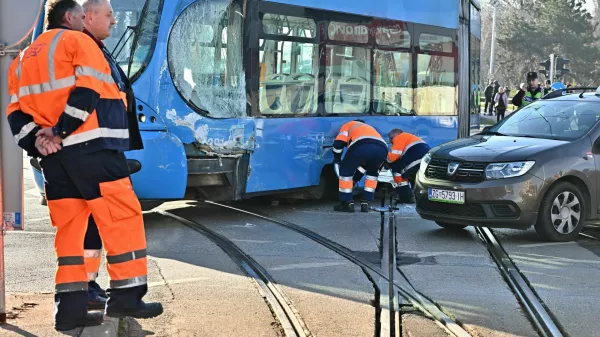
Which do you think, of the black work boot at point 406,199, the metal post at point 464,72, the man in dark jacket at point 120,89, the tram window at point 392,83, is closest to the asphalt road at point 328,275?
the man in dark jacket at point 120,89

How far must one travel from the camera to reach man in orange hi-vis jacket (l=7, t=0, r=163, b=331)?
4.89 meters

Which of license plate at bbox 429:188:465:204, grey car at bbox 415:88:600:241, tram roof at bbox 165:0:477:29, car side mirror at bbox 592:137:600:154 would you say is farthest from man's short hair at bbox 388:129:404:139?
car side mirror at bbox 592:137:600:154

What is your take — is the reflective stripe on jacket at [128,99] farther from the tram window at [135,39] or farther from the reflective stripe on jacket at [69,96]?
the tram window at [135,39]

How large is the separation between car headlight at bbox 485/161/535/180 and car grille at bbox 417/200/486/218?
35 centimetres

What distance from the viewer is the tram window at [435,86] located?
14773 millimetres

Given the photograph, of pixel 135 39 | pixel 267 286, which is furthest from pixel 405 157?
pixel 267 286

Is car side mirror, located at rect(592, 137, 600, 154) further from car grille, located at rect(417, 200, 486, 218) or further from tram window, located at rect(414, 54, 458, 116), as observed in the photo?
tram window, located at rect(414, 54, 458, 116)

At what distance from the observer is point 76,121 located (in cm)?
486

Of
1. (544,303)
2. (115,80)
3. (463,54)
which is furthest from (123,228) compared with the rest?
(463,54)

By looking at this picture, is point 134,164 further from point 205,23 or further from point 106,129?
point 205,23

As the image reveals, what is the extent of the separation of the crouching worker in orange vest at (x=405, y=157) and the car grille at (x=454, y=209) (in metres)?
2.97

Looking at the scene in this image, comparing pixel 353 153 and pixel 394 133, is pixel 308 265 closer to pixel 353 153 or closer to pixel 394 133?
pixel 353 153

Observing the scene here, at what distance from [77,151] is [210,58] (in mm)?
5822

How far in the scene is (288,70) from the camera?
38.7 feet
